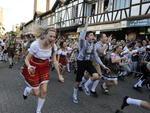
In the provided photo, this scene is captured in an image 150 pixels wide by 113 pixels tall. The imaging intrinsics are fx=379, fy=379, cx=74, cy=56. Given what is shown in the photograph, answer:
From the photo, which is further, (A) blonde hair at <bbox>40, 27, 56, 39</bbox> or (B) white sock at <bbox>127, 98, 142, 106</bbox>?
(A) blonde hair at <bbox>40, 27, 56, 39</bbox>

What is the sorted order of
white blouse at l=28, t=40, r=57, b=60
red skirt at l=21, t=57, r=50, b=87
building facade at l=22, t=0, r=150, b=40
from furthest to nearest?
building facade at l=22, t=0, r=150, b=40
red skirt at l=21, t=57, r=50, b=87
white blouse at l=28, t=40, r=57, b=60

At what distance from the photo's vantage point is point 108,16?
30.0m

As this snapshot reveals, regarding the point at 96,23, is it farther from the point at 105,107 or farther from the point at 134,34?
the point at 105,107

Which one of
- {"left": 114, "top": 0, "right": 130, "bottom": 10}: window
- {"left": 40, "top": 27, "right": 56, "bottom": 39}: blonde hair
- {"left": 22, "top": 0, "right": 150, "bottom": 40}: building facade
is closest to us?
{"left": 40, "top": 27, "right": 56, "bottom": 39}: blonde hair

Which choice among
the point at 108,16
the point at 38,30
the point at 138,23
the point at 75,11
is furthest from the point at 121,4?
the point at 38,30

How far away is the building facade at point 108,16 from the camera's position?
2408 cm

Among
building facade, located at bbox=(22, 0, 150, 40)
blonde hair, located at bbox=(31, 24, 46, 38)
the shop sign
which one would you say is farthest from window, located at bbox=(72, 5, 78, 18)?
blonde hair, located at bbox=(31, 24, 46, 38)

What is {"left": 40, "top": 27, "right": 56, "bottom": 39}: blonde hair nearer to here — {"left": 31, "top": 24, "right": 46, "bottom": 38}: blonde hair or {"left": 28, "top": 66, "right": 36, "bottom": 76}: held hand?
{"left": 31, "top": 24, "right": 46, "bottom": 38}: blonde hair

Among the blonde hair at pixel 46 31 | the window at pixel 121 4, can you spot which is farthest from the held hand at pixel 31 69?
the window at pixel 121 4

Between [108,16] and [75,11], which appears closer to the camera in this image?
[108,16]

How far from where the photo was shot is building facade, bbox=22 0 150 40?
79.0 ft

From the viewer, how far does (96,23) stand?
104ft

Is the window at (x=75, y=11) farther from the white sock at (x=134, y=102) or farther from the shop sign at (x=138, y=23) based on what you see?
the white sock at (x=134, y=102)

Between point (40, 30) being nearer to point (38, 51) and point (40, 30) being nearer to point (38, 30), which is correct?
point (38, 30)
